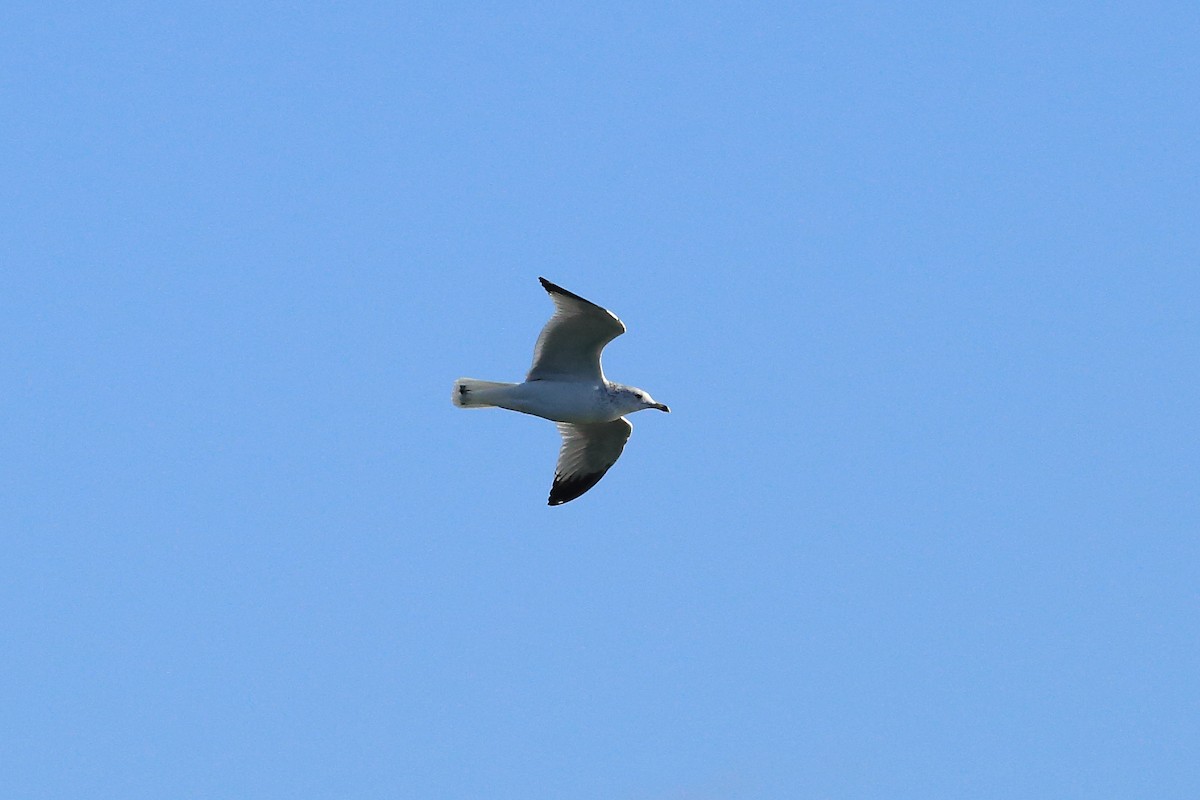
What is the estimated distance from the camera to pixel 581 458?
2081cm

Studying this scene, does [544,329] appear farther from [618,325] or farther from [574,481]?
[574,481]

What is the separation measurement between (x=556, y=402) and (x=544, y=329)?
31.2 inches

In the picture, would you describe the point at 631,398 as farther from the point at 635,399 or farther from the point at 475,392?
the point at 475,392

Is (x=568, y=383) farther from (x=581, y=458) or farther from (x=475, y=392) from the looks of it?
(x=581, y=458)

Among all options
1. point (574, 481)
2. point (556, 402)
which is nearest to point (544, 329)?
point (556, 402)

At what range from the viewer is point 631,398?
63.1ft

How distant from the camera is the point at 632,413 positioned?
766 inches

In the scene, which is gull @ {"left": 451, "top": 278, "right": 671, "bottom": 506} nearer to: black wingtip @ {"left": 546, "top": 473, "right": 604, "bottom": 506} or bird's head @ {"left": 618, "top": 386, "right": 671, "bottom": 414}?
bird's head @ {"left": 618, "top": 386, "right": 671, "bottom": 414}

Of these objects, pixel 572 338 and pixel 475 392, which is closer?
pixel 572 338

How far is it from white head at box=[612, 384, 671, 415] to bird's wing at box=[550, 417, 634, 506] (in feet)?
3.95

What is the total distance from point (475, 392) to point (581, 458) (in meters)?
2.27

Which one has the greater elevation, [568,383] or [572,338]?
[572,338]

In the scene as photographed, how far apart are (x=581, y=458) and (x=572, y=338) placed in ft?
8.51

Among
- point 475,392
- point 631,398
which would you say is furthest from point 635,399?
point 475,392
